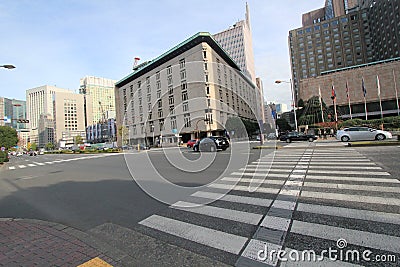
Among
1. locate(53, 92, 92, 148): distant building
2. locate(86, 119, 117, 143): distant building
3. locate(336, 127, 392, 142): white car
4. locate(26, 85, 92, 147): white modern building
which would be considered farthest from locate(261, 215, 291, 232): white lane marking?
locate(26, 85, 92, 147): white modern building

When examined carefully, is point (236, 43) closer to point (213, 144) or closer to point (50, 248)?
point (213, 144)

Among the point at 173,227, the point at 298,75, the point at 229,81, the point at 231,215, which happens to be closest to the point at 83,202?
the point at 173,227

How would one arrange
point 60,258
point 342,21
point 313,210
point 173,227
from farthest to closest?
1. point 342,21
2. point 313,210
3. point 173,227
4. point 60,258

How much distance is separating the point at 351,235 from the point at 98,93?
383ft

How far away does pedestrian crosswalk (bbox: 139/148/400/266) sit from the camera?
101 inches

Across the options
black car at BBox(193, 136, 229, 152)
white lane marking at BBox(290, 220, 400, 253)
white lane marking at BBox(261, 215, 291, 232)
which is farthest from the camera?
black car at BBox(193, 136, 229, 152)

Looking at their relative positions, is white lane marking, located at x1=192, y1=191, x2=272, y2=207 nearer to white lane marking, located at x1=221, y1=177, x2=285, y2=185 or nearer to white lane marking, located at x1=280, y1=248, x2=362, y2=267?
white lane marking, located at x1=221, y1=177, x2=285, y2=185

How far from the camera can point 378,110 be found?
214ft

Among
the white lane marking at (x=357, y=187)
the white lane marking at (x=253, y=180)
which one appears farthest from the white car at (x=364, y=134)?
the white lane marking at (x=253, y=180)

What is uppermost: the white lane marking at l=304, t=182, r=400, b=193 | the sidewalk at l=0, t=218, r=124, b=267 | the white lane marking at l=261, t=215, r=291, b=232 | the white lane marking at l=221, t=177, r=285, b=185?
the white lane marking at l=221, t=177, r=285, b=185

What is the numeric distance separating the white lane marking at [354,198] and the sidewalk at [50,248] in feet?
13.5

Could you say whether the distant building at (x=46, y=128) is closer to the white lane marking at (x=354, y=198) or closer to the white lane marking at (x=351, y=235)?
the white lane marking at (x=354, y=198)

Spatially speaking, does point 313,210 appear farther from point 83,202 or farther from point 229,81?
point 229,81

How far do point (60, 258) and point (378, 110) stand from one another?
87392 millimetres
